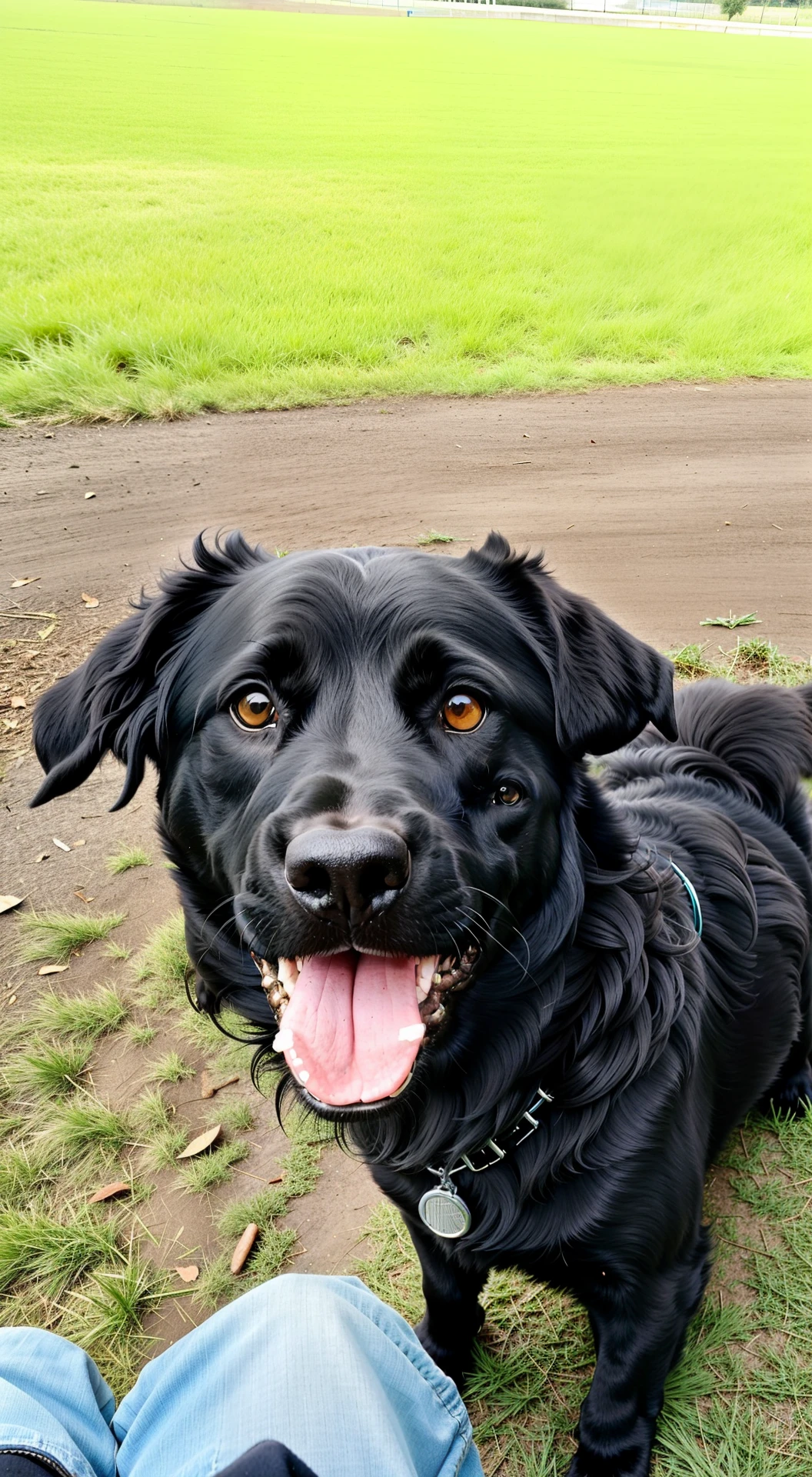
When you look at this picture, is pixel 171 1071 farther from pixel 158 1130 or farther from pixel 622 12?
pixel 622 12

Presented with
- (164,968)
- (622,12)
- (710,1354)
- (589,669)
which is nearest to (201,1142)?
(164,968)

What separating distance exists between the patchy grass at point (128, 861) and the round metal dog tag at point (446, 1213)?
7.46 ft

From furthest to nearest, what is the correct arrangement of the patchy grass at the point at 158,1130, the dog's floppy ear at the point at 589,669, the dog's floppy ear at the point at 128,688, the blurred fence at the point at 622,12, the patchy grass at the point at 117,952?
the blurred fence at the point at 622,12 → the patchy grass at the point at 117,952 → the patchy grass at the point at 158,1130 → the dog's floppy ear at the point at 128,688 → the dog's floppy ear at the point at 589,669

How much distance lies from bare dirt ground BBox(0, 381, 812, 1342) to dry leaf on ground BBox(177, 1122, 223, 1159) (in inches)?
14.5

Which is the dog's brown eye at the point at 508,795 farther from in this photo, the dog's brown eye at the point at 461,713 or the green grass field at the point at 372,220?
the green grass field at the point at 372,220

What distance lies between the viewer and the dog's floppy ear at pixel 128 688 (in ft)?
6.49

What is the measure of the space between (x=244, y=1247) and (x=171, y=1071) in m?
0.67

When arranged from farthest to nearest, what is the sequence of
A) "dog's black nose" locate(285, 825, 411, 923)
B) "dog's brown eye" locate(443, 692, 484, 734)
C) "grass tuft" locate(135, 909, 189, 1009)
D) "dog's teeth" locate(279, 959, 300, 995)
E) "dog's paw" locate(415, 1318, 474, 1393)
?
"grass tuft" locate(135, 909, 189, 1009), "dog's paw" locate(415, 1318, 474, 1393), "dog's brown eye" locate(443, 692, 484, 734), "dog's teeth" locate(279, 959, 300, 995), "dog's black nose" locate(285, 825, 411, 923)

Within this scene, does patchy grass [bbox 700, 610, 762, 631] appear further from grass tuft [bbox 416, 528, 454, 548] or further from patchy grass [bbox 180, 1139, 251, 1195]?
patchy grass [bbox 180, 1139, 251, 1195]

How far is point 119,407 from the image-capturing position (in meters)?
7.42

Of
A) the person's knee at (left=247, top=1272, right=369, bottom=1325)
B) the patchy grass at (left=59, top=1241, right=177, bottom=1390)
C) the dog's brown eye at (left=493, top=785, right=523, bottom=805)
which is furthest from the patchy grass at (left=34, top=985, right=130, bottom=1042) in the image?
the dog's brown eye at (left=493, top=785, right=523, bottom=805)

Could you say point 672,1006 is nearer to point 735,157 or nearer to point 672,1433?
point 672,1433

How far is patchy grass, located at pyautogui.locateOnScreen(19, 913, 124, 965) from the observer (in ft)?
11.2

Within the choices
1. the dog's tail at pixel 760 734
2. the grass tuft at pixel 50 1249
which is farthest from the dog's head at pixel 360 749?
the grass tuft at pixel 50 1249
